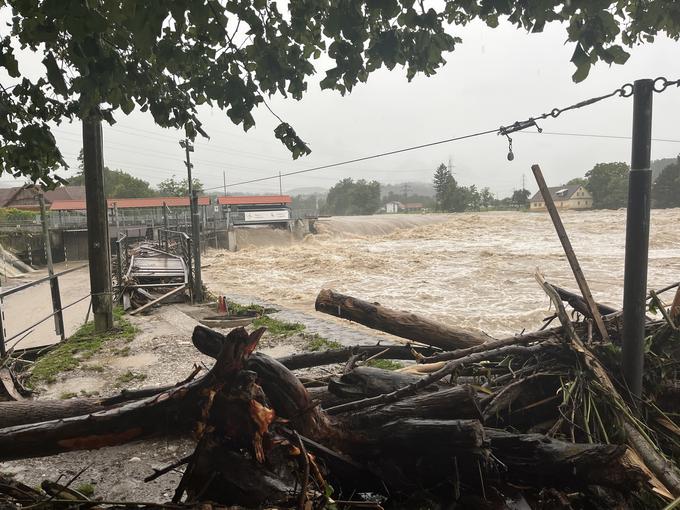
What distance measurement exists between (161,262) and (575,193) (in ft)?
241

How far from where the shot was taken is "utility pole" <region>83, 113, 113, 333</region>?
23.7 ft

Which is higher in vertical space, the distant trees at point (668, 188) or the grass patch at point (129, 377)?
the distant trees at point (668, 188)

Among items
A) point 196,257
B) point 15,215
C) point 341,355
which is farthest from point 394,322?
point 15,215

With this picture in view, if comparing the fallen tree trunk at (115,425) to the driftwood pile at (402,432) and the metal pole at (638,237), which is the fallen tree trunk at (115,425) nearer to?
the driftwood pile at (402,432)

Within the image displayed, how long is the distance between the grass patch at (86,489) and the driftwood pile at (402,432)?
0.44 metres

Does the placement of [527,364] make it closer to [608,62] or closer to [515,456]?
[515,456]

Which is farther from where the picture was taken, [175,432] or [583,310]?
[583,310]

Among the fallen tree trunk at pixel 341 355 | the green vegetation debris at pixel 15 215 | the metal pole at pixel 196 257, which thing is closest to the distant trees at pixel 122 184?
the green vegetation debris at pixel 15 215

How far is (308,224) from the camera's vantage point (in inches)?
1833

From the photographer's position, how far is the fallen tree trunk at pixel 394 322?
3.46m

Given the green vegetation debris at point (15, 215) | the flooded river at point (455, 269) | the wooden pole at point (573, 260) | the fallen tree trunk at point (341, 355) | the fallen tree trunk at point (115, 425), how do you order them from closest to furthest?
1. the fallen tree trunk at point (115, 425)
2. the wooden pole at point (573, 260)
3. the fallen tree trunk at point (341, 355)
4. the flooded river at point (455, 269)
5. the green vegetation debris at point (15, 215)

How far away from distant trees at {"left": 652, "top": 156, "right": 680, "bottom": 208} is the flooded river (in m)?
18.0

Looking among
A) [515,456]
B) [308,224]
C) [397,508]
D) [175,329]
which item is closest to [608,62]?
[515,456]

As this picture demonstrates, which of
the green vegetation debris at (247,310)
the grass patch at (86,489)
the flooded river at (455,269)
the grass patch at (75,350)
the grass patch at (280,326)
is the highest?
the grass patch at (86,489)
